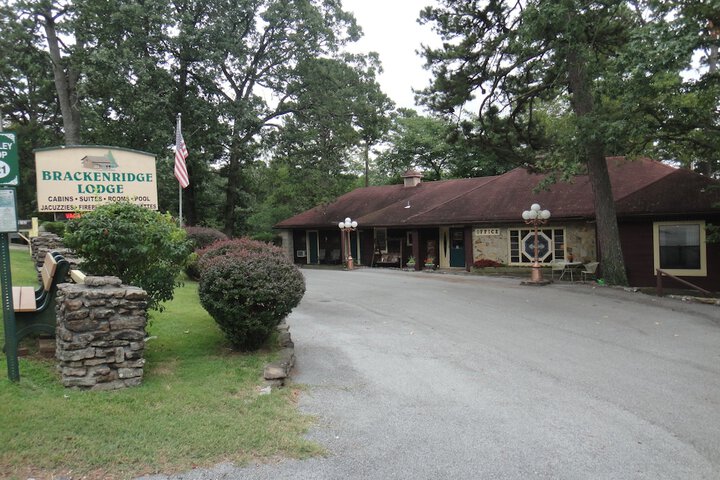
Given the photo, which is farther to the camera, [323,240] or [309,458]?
[323,240]

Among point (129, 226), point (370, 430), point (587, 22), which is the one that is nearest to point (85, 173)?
point (129, 226)

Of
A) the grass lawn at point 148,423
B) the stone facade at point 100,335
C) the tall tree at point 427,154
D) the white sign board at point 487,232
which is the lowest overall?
the grass lawn at point 148,423

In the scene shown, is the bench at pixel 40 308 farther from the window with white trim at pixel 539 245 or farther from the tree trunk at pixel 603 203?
the window with white trim at pixel 539 245

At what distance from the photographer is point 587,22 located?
13664 mm

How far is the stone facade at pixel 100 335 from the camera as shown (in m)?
4.95

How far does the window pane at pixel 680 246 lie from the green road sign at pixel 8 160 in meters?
18.9

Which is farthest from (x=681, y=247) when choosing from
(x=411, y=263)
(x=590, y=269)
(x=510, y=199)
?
(x=411, y=263)

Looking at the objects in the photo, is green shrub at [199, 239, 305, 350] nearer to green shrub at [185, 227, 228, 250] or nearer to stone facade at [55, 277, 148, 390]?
stone facade at [55, 277, 148, 390]

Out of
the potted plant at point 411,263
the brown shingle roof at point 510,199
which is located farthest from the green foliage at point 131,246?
the potted plant at point 411,263

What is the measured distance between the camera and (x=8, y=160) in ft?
16.5

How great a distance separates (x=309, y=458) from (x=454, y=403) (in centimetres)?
206

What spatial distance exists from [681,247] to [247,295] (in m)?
16.6

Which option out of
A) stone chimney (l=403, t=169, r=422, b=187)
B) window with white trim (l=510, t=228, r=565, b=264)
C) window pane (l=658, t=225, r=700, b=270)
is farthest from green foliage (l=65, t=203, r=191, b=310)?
stone chimney (l=403, t=169, r=422, b=187)

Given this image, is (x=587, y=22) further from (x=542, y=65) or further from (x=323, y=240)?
(x=323, y=240)
